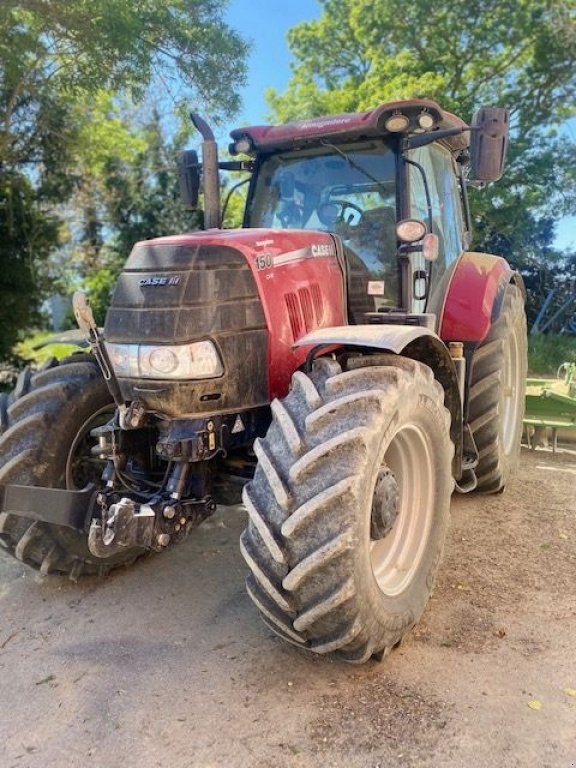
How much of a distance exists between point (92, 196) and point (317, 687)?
61.0 ft

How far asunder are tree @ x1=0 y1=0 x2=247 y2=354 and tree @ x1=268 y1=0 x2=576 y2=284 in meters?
4.82

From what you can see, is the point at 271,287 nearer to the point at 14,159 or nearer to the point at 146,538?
the point at 146,538

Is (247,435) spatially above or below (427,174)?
below

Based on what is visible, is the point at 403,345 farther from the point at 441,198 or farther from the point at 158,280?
the point at 441,198

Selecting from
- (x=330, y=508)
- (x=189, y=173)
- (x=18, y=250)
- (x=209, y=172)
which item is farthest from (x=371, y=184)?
(x=18, y=250)

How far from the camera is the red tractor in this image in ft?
7.80

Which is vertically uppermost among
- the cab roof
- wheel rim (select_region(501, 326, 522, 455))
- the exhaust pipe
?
the cab roof

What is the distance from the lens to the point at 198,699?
254 centimetres

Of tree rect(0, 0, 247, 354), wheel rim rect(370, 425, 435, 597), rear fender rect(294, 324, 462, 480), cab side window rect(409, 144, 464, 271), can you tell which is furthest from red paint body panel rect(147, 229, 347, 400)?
tree rect(0, 0, 247, 354)

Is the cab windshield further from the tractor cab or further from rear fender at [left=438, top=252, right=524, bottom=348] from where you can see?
rear fender at [left=438, top=252, right=524, bottom=348]

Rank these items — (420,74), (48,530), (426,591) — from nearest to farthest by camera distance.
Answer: (426,591) < (48,530) < (420,74)

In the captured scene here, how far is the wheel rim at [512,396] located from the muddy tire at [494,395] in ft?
0.04

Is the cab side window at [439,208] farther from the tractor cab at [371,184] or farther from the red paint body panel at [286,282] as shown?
the red paint body panel at [286,282]

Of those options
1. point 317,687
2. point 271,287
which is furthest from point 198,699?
point 271,287
